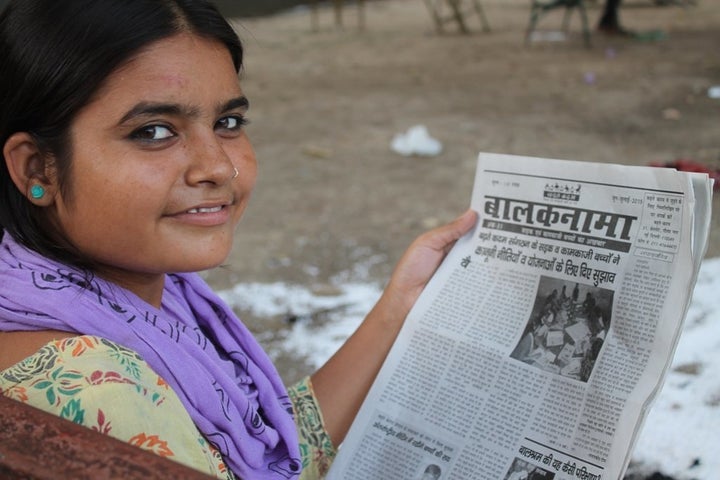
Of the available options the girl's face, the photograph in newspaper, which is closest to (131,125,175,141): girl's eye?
the girl's face

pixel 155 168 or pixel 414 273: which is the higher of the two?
pixel 155 168

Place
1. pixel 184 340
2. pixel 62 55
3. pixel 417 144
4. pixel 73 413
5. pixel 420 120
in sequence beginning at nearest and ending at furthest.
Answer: pixel 73 413, pixel 62 55, pixel 184 340, pixel 417 144, pixel 420 120

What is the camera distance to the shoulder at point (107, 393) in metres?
0.82

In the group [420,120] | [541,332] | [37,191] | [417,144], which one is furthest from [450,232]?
[420,120]

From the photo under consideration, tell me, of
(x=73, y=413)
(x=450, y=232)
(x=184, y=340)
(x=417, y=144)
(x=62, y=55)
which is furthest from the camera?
(x=417, y=144)

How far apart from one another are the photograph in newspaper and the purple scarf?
1.43ft

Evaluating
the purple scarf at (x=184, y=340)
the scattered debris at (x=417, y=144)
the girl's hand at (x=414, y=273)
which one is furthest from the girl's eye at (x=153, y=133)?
the scattered debris at (x=417, y=144)

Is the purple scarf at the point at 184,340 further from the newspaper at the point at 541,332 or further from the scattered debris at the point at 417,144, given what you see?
the scattered debris at the point at 417,144

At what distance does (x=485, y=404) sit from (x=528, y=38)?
796 centimetres

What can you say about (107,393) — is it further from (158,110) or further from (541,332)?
(541,332)

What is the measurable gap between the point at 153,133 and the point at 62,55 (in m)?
0.15

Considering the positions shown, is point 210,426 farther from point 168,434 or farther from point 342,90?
point 342,90

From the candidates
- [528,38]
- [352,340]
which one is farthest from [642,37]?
[352,340]

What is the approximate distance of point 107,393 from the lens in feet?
2.73
